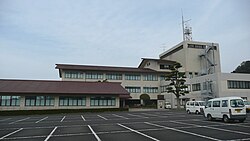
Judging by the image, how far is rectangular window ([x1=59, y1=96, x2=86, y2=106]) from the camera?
3438cm

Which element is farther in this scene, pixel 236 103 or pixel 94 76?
pixel 94 76

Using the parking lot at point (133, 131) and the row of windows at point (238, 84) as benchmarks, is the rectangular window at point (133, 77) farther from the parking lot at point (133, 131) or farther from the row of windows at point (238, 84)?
the parking lot at point (133, 131)

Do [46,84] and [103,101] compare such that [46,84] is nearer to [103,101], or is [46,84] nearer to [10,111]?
[10,111]

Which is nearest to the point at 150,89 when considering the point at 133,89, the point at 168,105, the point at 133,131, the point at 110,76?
the point at 133,89

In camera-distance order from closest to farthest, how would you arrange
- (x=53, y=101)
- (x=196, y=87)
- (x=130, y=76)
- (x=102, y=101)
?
(x=53, y=101)
(x=102, y=101)
(x=196, y=87)
(x=130, y=76)

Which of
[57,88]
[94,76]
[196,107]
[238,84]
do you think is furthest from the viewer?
[94,76]

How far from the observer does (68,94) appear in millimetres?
33969

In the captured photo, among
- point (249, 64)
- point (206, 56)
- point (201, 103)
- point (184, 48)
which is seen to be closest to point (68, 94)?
point (201, 103)

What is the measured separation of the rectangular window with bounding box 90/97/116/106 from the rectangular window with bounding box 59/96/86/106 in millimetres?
1523

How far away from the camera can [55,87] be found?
35.0 metres

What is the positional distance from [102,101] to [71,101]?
5.18 meters

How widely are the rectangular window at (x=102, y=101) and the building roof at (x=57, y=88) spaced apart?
1.36 metres

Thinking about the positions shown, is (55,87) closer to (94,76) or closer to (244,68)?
(94,76)

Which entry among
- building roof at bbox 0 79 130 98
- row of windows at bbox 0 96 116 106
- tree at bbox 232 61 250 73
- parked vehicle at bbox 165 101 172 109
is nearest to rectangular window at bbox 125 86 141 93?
parked vehicle at bbox 165 101 172 109
